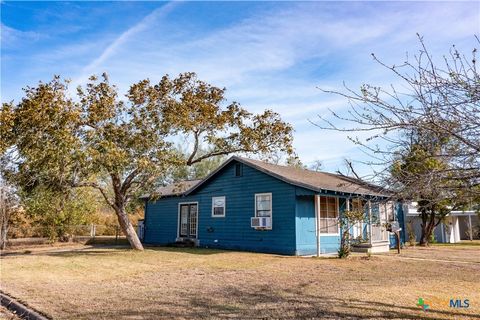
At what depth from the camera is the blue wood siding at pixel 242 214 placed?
51.4 ft

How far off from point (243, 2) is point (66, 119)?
8397 millimetres

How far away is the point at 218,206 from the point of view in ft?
62.3

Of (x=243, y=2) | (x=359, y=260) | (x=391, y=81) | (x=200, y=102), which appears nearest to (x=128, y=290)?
(x=391, y=81)

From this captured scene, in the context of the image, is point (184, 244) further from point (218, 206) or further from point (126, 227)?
point (126, 227)

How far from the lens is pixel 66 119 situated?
1380 centimetres

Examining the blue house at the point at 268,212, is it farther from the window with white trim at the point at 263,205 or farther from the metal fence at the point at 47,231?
the metal fence at the point at 47,231

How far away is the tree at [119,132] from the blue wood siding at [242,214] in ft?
5.71

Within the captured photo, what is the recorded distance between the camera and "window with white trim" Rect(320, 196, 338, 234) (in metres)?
16.5

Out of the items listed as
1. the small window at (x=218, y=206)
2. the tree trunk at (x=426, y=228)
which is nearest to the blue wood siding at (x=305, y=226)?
the small window at (x=218, y=206)

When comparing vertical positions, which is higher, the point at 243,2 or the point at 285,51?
the point at 243,2

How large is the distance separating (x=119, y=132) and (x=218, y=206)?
20.9 feet

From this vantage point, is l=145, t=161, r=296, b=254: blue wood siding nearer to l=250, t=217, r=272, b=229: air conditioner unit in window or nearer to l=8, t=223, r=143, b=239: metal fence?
l=250, t=217, r=272, b=229: air conditioner unit in window

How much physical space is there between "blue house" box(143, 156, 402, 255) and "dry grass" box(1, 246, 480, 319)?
3335mm

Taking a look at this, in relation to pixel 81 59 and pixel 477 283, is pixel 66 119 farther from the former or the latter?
pixel 477 283
